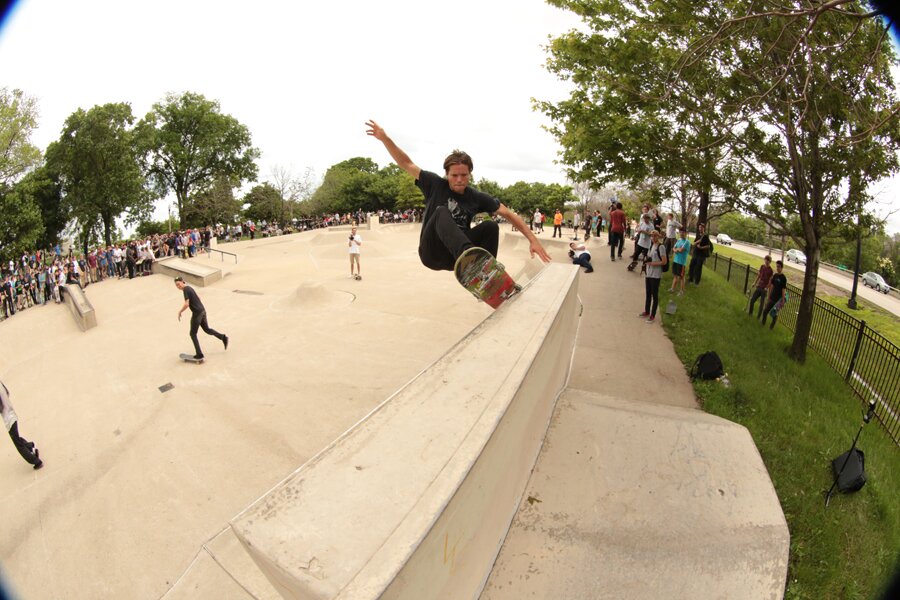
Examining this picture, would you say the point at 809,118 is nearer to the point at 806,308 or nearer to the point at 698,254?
the point at 806,308

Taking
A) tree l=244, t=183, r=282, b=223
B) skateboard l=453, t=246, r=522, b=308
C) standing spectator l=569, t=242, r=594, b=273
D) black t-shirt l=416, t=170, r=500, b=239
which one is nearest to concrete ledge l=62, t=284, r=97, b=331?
black t-shirt l=416, t=170, r=500, b=239

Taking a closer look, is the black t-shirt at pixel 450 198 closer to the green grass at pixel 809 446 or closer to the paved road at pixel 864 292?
the green grass at pixel 809 446

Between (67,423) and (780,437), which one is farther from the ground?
(780,437)

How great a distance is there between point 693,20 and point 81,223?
131 feet

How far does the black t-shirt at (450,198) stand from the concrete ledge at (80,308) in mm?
11586

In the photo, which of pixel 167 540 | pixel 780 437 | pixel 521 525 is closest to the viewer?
pixel 521 525

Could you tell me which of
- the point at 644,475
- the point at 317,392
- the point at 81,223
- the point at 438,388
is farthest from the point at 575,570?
the point at 81,223

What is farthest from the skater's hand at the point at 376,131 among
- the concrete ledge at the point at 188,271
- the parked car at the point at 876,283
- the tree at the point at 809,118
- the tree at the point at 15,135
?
the parked car at the point at 876,283

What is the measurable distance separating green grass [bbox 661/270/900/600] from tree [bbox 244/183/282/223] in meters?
40.5

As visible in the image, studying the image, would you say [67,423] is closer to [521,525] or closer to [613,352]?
[521,525]

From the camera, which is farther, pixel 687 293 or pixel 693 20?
pixel 687 293

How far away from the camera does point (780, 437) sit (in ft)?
15.1

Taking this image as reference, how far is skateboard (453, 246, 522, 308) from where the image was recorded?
4051 millimetres

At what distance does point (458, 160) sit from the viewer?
4.23m
